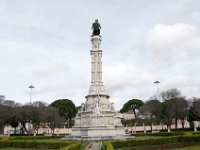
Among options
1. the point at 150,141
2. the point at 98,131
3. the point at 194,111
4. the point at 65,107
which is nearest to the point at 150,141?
the point at 150,141

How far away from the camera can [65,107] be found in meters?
108

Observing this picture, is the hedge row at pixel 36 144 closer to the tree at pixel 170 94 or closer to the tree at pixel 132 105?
the tree at pixel 170 94

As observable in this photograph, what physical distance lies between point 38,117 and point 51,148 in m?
40.7

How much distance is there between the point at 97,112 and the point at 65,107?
50994 millimetres

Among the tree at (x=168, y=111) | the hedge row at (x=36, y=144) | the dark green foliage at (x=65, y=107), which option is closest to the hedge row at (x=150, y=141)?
the hedge row at (x=36, y=144)

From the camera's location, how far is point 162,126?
4082 inches

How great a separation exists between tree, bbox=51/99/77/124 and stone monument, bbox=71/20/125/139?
43.1 metres

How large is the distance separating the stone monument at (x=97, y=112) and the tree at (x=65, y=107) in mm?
43108

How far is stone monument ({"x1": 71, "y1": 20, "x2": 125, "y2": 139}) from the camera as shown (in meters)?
55.9

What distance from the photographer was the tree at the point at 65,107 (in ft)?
354

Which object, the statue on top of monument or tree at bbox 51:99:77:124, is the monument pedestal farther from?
tree at bbox 51:99:77:124

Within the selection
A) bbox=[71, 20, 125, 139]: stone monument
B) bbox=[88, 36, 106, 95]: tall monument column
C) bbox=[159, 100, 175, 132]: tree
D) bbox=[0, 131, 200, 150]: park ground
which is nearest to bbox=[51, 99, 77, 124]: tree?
bbox=[159, 100, 175, 132]: tree

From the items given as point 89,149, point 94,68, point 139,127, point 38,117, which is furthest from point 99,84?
point 139,127

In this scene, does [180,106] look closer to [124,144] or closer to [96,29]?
[96,29]
